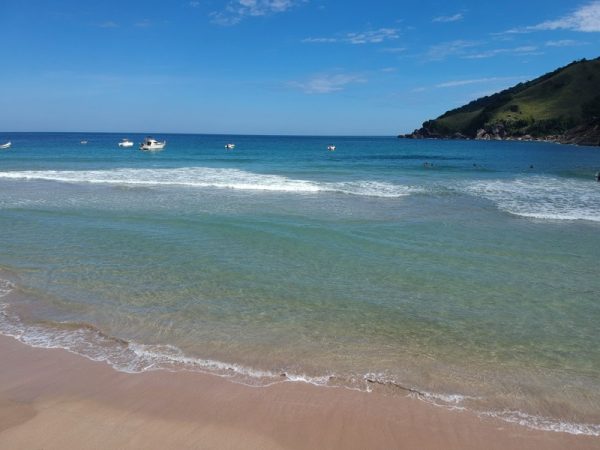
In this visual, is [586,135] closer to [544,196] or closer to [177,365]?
[544,196]

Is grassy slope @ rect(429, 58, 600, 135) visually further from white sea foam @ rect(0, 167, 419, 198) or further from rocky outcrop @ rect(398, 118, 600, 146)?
white sea foam @ rect(0, 167, 419, 198)

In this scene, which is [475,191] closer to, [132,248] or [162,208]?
[162,208]

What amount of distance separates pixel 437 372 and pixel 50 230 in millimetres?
14121

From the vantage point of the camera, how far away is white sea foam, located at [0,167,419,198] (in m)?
28.0

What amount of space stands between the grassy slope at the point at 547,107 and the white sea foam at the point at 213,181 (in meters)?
129

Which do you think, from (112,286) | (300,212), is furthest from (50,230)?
(300,212)

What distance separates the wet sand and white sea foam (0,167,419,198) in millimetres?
20177

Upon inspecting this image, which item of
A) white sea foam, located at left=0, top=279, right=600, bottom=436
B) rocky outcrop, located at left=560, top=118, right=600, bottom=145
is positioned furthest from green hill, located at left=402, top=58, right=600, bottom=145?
white sea foam, located at left=0, top=279, right=600, bottom=436

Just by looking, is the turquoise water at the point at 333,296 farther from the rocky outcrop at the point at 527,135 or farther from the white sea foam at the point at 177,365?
the rocky outcrop at the point at 527,135

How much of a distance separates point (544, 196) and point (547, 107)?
152901 millimetres

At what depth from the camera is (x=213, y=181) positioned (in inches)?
1264

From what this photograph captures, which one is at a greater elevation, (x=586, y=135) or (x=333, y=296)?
(x=586, y=135)

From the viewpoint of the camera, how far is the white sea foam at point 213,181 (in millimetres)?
27969

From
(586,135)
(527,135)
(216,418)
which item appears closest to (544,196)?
(216,418)
